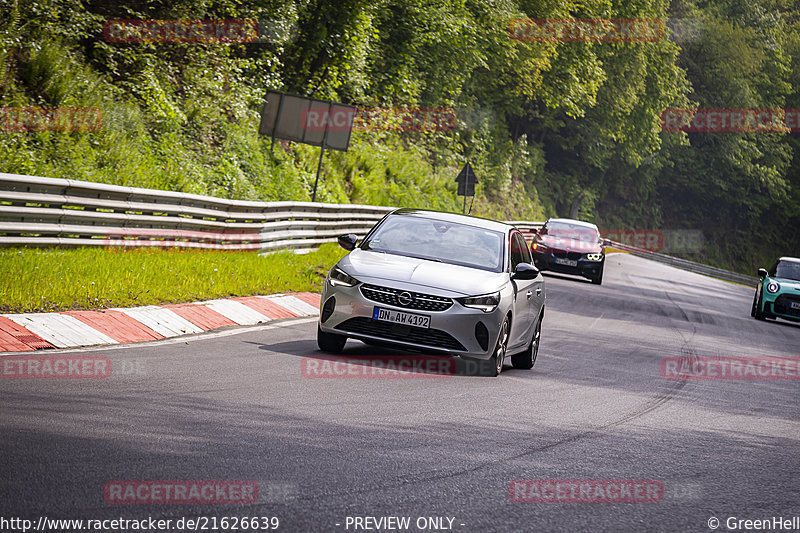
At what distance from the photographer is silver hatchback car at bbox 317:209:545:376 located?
9242 mm

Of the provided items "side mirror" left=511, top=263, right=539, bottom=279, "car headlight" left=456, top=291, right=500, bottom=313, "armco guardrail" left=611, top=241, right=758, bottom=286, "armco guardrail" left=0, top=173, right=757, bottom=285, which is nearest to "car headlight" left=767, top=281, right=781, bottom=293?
"armco guardrail" left=0, top=173, right=757, bottom=285

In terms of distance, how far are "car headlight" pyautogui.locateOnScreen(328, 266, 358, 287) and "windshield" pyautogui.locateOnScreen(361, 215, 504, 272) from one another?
30.9 inches

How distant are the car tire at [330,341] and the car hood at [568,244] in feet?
58.3

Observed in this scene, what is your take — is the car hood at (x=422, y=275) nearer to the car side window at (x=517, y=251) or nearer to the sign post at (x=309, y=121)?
the car side window at (x=517, y=251)

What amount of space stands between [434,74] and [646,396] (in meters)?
31.0

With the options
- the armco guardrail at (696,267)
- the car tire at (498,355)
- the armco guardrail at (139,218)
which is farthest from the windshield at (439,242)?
the armco guardrail at (696,267)

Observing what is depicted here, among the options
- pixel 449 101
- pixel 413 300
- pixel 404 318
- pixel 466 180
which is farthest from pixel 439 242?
pixel 449 101

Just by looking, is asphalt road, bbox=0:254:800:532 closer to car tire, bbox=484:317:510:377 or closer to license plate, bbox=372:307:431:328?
car tire, bbox=484:317:510:377

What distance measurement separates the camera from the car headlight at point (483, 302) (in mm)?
9328

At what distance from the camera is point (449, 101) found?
43812 millimetres

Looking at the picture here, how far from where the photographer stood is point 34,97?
18.2 meters

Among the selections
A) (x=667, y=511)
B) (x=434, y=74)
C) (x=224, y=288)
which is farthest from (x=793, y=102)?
(x=667, y=511)

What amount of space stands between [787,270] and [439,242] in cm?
1589

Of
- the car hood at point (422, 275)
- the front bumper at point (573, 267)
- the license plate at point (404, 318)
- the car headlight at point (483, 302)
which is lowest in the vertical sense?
the front bumper at point (573, 267)
